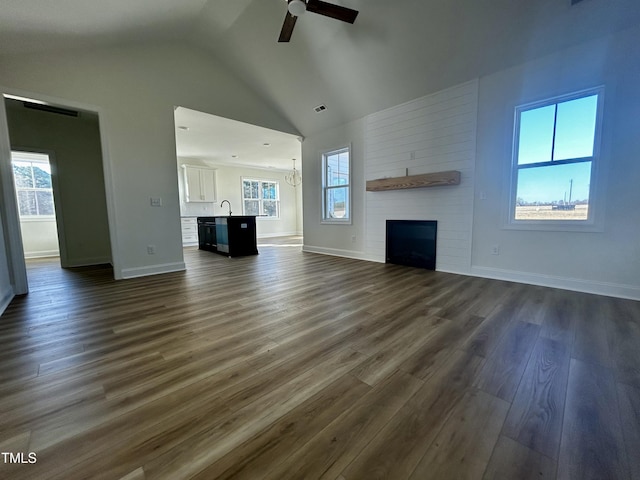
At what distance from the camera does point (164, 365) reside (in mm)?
1604

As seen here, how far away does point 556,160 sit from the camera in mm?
3049

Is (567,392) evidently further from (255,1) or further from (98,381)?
(255,1)

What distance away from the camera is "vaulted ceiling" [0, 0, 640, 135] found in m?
2.64

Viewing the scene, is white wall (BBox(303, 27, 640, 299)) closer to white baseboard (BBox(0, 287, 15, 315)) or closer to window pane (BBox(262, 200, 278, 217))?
white baseboard (BBox(0, 287, 15, 315))

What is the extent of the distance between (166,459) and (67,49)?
4757 millimetres

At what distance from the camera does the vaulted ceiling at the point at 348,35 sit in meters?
2.64

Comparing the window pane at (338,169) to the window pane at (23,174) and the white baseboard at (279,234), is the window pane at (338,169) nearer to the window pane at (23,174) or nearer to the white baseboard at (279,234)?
the white baseboard at (279,234)

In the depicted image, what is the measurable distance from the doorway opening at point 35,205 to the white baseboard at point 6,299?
3770 mm

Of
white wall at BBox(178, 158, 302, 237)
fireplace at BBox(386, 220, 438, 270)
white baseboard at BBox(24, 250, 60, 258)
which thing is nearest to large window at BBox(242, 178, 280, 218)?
white wall at BBox(178, 158, 302, 237)

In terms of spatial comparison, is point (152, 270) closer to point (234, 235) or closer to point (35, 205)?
point (234, 235)

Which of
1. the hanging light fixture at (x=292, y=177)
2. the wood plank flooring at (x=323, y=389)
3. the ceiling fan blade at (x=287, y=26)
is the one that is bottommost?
the wood plank flooring at (x=323, y=389)

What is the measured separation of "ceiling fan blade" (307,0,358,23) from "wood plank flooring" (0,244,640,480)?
3.13 metres

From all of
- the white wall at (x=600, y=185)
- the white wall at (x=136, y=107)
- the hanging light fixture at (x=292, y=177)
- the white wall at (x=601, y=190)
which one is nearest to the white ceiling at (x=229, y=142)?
the white wall at (x=136, y=107)

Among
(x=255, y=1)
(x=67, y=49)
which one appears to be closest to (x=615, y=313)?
(x=255, y=1)
